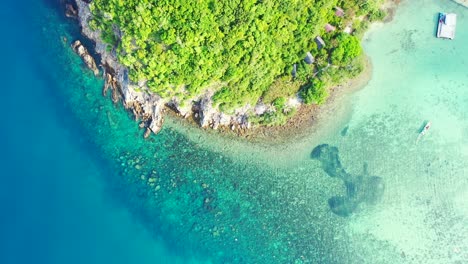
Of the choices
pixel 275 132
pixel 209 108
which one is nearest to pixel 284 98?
pixel 275 132

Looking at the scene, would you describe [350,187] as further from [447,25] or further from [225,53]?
[447,25]

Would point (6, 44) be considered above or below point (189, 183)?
above

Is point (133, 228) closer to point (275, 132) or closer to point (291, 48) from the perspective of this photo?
point (275, 132)

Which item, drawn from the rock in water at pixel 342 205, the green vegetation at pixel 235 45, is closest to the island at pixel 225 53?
the green vegetation at pixel 235 45

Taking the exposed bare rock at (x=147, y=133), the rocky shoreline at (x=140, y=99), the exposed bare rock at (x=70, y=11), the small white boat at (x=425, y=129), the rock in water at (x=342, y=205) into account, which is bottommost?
the rock in water at (x=342, y=205)

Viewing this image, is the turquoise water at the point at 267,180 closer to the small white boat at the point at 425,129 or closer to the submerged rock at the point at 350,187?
the submerged rock at the point at 350,187

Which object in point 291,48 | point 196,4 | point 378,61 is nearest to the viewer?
point 196,4

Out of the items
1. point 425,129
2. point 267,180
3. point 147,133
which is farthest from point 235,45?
point 425,129

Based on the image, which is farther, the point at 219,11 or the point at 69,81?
the point at 69,81
